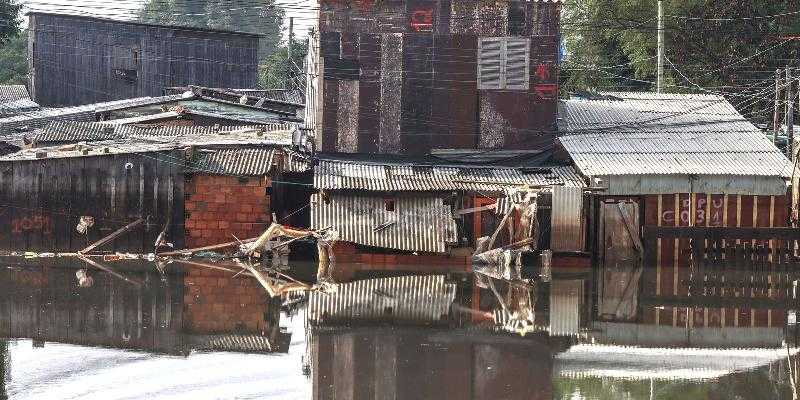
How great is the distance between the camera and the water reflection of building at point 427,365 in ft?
55.4

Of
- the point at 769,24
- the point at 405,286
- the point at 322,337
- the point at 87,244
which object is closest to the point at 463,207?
the point at 405,286

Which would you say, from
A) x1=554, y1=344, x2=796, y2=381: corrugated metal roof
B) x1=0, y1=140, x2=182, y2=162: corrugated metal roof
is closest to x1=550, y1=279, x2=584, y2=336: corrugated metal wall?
x1=554, y1=344, x2=796, y2=381: corrugated metal roof

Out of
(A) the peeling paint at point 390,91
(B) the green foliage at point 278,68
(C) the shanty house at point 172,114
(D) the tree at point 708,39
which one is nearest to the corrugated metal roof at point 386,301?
(A) the peeling paint at point 390,91

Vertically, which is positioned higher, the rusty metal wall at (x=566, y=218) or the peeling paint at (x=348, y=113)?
the peeling paint at (x=348, y=113)

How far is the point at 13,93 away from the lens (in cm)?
4928

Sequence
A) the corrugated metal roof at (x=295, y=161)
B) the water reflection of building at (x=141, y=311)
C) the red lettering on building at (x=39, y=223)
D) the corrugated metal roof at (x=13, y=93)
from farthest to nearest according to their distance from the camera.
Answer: the corrugated metal roof at (x=13, y=93)
the corrugated metal roof at (x=295, y=161)
the red lettering on building at (x=39, y=223)
the water reflection of building at (x=141, y=311)

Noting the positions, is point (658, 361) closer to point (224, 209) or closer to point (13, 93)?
point (224, 209)

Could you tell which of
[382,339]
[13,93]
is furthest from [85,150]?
[13,93]

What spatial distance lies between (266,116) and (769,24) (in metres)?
20.3

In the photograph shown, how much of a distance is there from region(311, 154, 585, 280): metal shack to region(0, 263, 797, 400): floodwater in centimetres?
278

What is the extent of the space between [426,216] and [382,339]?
1146cm

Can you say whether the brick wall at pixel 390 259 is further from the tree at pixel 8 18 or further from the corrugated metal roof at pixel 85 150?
the tree at pixel 8 18

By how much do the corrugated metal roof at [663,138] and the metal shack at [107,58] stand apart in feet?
57.1

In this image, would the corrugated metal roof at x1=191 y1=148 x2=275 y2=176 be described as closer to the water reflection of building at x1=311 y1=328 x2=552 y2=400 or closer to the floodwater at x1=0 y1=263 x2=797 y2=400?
the floodwater at x1=0 y1=263 x2=797 y2=400
